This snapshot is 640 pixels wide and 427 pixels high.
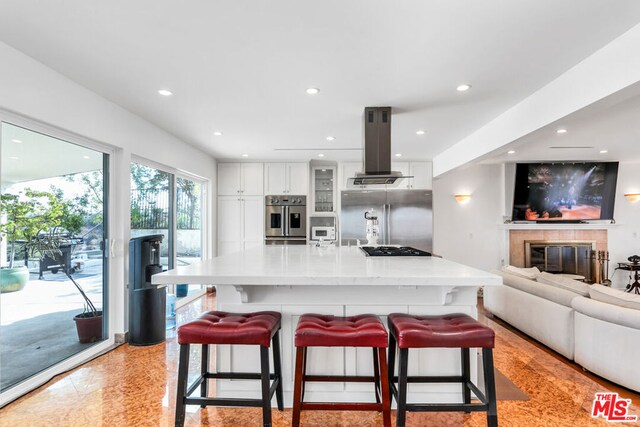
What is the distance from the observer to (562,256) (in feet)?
20.2

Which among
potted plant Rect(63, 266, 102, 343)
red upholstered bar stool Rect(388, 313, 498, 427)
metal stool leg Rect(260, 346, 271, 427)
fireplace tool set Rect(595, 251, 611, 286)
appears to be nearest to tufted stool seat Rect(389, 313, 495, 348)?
red upholstered bar stool Rect(388, 313, 498, 427)

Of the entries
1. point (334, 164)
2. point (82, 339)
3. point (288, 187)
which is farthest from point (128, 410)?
point (334, 164)

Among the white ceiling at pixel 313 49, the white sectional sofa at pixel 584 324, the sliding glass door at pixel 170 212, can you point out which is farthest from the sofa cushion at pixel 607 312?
the sliding glass door at pixel 170 212

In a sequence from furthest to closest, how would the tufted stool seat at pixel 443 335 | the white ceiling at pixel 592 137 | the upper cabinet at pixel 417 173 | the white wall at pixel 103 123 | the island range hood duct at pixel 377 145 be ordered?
the upper cabinet at pixel 417 173, the island range hood duct at pixel 377 145, the white ceiling at pixel 592 137, the white wall at pixel 103 123, the tufted stool seat at pixel 443 335

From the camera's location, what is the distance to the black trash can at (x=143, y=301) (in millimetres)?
3398

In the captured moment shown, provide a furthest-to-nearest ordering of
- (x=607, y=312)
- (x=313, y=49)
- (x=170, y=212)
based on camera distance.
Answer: (x=170, y=212) < (x=607, y=312) < (x=313, y=49)

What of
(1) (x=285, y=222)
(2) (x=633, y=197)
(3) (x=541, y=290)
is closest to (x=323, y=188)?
(1) (x=285, y=222)

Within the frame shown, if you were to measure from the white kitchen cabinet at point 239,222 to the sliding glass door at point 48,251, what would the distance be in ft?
9.24

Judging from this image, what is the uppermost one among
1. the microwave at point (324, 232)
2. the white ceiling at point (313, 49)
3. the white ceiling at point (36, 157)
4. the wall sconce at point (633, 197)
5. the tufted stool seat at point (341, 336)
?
Result: the white ceiling at point (313, 49)

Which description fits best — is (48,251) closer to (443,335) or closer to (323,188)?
(443,335)

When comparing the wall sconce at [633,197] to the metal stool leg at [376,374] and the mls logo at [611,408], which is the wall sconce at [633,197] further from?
the metal stool leg at [376,374]

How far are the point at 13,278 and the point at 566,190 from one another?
753 centimetres

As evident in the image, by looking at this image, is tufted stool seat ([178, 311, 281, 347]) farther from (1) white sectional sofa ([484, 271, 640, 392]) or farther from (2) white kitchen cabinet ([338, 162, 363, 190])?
(2) white kitchen cabinet ([338, 162, 363, 190])

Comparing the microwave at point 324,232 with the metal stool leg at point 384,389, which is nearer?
the metal stool leg at point 384,389
